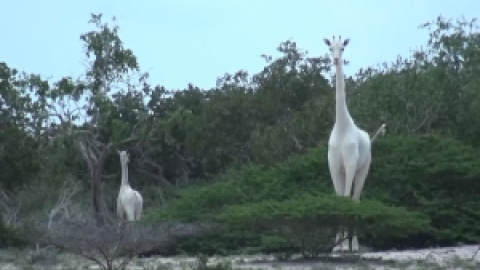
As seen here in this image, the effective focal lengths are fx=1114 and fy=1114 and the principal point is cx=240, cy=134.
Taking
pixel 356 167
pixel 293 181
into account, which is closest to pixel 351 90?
pixel 293 181

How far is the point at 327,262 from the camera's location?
18172 millimetres

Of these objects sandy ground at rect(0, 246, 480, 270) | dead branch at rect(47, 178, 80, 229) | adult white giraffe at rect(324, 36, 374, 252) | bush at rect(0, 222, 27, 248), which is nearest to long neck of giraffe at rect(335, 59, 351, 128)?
adult white giraffe at rect(324, 36, 374, 252)

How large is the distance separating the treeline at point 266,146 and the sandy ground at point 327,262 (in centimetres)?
61

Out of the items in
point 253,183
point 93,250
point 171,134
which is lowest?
point 93,250

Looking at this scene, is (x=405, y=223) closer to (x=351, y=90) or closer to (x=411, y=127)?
(x=411, y=127)

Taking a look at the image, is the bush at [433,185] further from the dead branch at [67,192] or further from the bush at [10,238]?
the dead branch at [67,192]

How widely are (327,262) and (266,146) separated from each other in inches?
762

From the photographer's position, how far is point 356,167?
2123 cm

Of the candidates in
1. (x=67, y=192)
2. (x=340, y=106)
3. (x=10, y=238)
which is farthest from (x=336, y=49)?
(x=67, y=192)

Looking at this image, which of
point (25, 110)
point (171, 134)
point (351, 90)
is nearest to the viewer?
point (25, 110)

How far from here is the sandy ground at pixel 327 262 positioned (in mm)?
17594

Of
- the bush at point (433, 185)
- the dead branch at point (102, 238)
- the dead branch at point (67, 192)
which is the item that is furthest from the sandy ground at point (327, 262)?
the dead branch at point (67, 192)

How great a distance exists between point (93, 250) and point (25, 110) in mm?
14189

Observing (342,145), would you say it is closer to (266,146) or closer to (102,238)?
(102,238)
